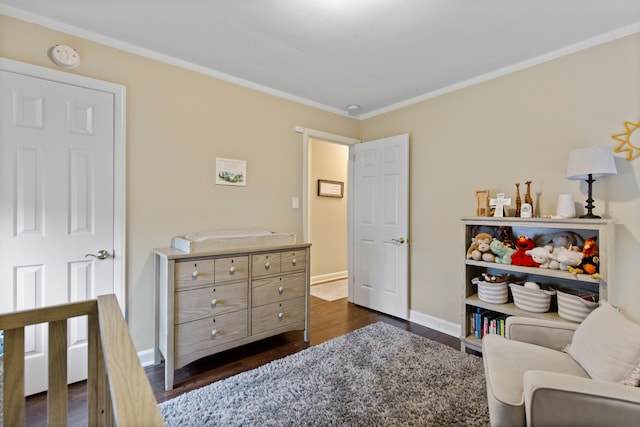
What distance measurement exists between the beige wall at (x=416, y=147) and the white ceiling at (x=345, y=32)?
137 mm

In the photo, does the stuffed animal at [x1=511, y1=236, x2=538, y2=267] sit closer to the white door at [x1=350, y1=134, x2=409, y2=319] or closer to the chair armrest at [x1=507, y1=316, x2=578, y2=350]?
the chair armrest at [x1=507, y1=316, x2=578, y2=350]

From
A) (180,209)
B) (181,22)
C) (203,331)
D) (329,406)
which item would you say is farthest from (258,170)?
(329,406)

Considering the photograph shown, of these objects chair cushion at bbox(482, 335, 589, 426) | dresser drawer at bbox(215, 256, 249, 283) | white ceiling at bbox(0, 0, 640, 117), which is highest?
white ceiling at bbox(0, 0, 640, 117)

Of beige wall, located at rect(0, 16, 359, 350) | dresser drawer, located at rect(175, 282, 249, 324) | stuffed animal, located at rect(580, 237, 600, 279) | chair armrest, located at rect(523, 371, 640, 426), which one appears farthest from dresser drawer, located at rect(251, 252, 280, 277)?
stuffed animal, located at rect(580, 237, 600, 279)

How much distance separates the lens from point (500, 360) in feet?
4.86

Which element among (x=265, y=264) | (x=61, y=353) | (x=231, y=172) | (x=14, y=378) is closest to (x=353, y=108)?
(x=231, y=172)

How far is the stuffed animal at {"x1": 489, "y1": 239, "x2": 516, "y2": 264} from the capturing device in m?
2.28

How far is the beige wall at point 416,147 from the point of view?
2.00m

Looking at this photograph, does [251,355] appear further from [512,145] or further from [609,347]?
[512,145]

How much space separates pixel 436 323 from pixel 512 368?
164cm

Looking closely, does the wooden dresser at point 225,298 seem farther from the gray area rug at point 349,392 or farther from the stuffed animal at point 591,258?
the stuffed animal at point 591,258

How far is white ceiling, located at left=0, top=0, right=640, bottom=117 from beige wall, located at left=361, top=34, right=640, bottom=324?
196mm

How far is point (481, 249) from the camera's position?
241 centimetres

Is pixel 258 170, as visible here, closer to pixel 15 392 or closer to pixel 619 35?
pixel 15 392
